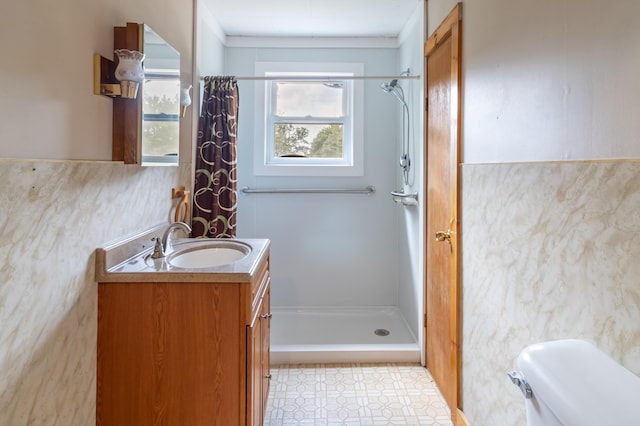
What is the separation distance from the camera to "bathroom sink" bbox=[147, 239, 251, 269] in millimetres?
1777

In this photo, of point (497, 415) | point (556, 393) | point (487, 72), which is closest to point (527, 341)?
point (497, 415)

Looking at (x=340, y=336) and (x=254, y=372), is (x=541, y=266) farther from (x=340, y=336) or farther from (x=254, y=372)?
(x=340, y=336)

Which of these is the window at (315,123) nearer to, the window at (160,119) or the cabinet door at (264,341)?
the window at (160,119)

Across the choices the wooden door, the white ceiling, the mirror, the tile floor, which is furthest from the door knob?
the white ceiling

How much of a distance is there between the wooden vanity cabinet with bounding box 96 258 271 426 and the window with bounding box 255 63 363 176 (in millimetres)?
1890

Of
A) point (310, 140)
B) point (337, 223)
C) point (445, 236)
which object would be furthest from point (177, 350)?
point (310, 140)

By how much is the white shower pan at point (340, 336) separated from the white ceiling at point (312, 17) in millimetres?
2282

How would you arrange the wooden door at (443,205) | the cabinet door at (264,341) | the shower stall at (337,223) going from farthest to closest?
1. the shower stall at (337,223)
2. the wooden door at (443,205)
3. the cabinet door at (264,341)

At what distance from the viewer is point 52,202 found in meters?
1.05

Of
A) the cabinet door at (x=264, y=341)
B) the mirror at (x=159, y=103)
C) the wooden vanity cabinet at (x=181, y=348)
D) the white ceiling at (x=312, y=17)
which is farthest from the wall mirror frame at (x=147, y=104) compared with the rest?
the white ceiling at (x=312, y=17)

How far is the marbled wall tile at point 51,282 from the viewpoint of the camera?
2.97 feet

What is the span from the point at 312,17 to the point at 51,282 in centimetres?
239

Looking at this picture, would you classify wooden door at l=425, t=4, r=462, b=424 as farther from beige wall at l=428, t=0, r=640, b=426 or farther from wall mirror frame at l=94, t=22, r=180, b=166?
wall mirror frame at l=94, t=22, r=180, b=166

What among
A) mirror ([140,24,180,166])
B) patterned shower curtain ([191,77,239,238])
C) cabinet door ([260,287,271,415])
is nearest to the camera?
mirror ([140,24,180,166])
